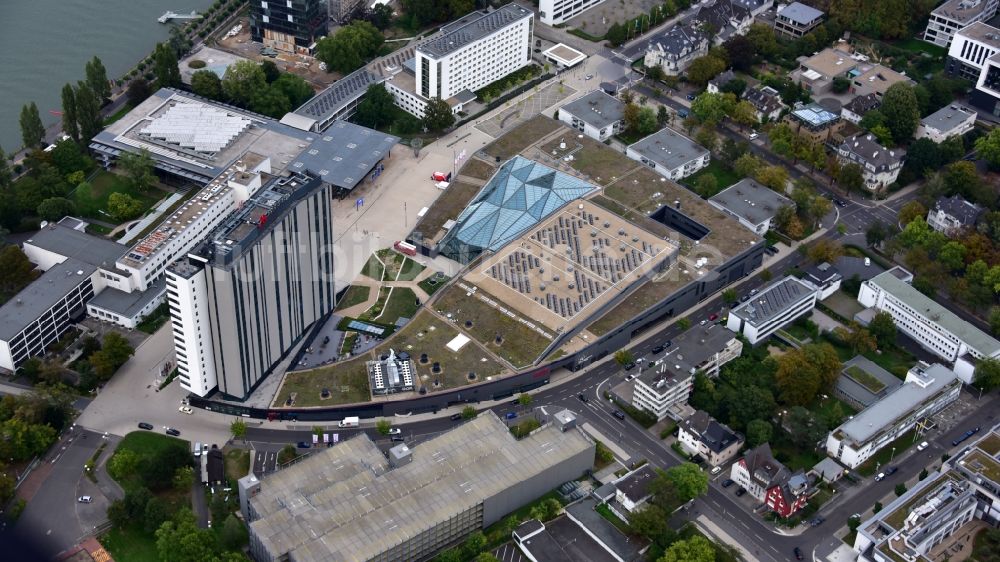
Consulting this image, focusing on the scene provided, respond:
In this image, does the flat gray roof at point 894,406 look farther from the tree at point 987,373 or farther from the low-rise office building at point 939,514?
the low-rise office building at point 939,514

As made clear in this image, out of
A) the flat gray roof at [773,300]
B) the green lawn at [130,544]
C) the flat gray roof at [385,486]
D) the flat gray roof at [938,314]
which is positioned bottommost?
the green lawn at [130,544]

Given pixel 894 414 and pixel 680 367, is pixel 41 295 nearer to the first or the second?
pixel 680 367

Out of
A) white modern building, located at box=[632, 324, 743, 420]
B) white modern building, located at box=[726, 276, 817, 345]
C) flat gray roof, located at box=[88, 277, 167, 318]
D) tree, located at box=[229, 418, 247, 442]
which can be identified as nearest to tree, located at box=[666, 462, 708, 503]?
white modern building, located at box=[632, 324, 743, 420]

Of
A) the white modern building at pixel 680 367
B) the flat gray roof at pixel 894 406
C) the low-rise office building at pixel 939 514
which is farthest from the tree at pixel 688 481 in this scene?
the flat gray roof at pixel 894 406

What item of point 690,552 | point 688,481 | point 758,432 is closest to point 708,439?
point 758,432

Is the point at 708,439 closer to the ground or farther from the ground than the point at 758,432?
closer to the ground

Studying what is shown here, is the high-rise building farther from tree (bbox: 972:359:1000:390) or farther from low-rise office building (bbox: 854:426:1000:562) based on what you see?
tree (bbox: 972:359:1000:390)

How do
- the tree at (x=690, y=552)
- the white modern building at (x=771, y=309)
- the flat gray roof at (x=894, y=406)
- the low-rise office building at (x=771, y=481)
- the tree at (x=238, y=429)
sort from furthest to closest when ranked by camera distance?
1. the white modern building at (x=771, y=309)
2. the flat gray roof at (x=894, y=406)
3. the tree at (x=238, y=429)
4. the low-rise office building at (x=771, y=481)
5. the tree at (x=690, y=552)
